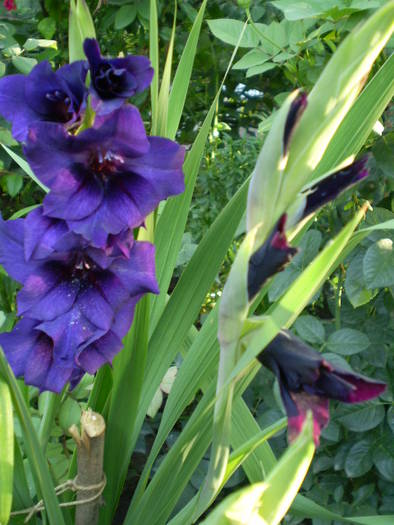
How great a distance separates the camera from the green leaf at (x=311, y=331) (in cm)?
119

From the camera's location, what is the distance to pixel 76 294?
2.46 feet

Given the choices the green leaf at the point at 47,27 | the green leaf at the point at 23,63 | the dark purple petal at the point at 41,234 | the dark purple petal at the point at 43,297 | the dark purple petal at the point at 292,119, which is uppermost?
the dark purple petal at the point at 292,119

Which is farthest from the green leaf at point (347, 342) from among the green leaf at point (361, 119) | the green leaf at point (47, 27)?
the green leaf at point (47, 27)

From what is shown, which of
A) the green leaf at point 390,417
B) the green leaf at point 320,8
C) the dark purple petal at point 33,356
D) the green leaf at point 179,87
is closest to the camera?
the dark purple petal at point 33,356

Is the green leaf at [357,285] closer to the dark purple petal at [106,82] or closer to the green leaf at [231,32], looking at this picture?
the green leaf at [231,32]

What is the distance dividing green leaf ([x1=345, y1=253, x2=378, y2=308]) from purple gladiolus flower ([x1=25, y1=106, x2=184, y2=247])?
1.88 feet

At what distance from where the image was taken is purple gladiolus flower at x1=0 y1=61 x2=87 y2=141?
717mm

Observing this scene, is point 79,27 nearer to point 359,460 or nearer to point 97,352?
point 97,352

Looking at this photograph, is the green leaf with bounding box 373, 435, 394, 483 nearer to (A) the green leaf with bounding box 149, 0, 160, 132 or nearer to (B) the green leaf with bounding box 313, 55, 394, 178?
(B) the green leaf with bounding box 313, 55, 394, 178

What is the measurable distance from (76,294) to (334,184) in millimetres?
321

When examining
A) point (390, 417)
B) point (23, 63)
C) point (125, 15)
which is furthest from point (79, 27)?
point (125, 15)

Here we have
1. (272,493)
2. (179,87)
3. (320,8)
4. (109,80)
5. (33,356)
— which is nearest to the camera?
(272,493)

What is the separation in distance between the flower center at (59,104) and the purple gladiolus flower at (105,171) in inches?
2.4

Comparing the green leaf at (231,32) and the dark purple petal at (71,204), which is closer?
the dark purple petal at (71,204)
